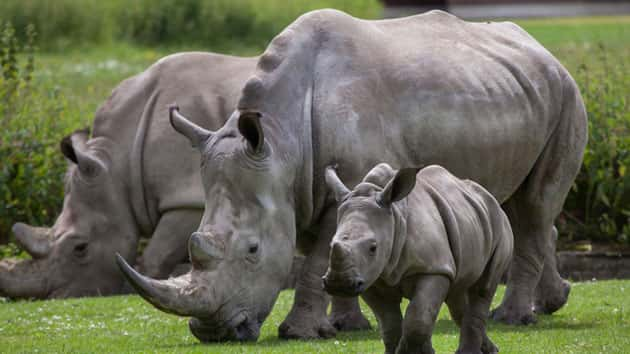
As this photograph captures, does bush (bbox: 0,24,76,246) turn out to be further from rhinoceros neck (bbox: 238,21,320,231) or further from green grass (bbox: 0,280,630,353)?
rhinoceros neck (bbox: 238,21,320,231)

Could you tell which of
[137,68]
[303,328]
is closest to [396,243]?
[303,328]

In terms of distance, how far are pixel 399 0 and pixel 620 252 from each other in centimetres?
2526

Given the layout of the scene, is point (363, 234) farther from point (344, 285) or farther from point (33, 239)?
point (33, 239)

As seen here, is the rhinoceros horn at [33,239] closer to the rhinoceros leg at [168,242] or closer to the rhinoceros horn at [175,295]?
the rhinoceros leg at [168,242]

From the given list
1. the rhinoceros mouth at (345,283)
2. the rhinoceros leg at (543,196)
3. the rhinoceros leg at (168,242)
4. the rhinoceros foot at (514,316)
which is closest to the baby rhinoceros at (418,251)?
the rhinoceros mouth at (345,283)

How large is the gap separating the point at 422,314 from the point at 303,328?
87.2 inches

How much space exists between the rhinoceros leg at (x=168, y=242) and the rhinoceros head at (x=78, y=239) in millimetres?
394

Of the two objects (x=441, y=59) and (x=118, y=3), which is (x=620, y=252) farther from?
(x=118, y=3)

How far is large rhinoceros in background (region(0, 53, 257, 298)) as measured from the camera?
11.4m

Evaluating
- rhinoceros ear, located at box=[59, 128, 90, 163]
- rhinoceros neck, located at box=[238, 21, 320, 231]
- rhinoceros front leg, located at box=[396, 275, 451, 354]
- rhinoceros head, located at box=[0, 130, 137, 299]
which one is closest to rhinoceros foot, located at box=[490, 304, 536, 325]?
rhinoceros neck, located at box=[238, 21, 320, 231]

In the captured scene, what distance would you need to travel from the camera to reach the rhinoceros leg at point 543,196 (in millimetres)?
10211

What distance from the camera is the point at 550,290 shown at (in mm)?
10570

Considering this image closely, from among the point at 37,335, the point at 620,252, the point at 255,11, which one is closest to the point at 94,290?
the point at 37,335

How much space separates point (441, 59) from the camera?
9.96m
